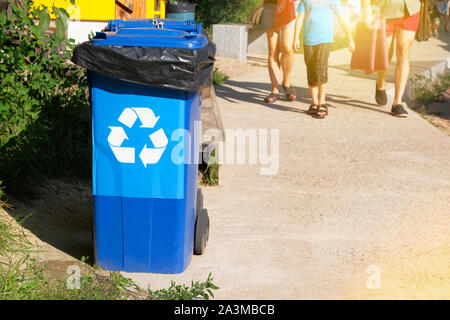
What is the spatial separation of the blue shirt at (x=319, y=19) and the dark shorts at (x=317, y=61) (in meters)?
0.06

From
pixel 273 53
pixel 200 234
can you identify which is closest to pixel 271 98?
pixel 273 53

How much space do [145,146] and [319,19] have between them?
4.46 metres

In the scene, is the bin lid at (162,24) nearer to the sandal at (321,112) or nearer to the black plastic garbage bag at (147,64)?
the black plastic garbage bag at (147,64)

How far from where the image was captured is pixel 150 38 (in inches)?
155

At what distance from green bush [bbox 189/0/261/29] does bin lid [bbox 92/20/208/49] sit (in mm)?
12519

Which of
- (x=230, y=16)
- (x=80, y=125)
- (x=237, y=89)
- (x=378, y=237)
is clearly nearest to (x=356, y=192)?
(x=378, y=237)

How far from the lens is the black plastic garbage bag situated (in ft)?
12.8

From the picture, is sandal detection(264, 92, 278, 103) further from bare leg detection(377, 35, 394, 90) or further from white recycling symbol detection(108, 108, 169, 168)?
white recycling symbol detection(108, 108, 169, 168)

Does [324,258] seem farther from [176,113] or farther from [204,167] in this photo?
[204,167]

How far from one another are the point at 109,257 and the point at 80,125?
6.01 feet

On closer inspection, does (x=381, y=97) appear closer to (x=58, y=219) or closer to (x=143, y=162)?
(x=58, y=219)

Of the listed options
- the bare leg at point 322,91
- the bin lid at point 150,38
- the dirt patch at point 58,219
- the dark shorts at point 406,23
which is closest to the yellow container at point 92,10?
the bare leg at point 322,91

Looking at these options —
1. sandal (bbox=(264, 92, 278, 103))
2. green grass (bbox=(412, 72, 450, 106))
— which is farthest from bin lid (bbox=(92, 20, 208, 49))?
green grass (bbox=(412, 72, 450, 106))

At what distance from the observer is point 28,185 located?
521 cm
